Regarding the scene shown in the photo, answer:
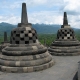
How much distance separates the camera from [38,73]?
1039 cm

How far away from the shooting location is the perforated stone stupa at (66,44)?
1752cm

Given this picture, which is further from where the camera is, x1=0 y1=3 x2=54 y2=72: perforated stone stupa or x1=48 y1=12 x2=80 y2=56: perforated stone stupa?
x1=48 y1=12 x2=80 y2=56: perforated stone stupa

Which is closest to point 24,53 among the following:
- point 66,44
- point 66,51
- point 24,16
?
point 24,16

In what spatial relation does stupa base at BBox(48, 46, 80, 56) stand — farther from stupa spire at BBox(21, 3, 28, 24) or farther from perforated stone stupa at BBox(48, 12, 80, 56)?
stupa spire at BBox(21, 3, 28, 24)

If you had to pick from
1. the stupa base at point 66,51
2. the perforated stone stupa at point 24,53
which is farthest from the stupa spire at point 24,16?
the stupa base at point 66,51

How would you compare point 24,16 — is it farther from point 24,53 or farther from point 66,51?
point 66,51

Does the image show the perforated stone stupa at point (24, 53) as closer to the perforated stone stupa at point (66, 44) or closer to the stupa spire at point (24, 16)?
the stupa spire at point (24, 16)

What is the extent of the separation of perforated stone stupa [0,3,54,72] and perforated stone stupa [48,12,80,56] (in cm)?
563

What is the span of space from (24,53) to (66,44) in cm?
776

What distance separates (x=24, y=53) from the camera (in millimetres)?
11336

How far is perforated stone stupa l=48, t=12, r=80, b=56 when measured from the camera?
17.5 m

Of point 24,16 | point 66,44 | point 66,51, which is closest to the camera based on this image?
point 24,16

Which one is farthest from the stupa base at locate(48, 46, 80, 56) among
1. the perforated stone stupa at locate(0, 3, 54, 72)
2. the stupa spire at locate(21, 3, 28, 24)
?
the stupa spire at locate(21, 3, 28, 24)

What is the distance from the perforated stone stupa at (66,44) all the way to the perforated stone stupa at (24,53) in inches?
222
